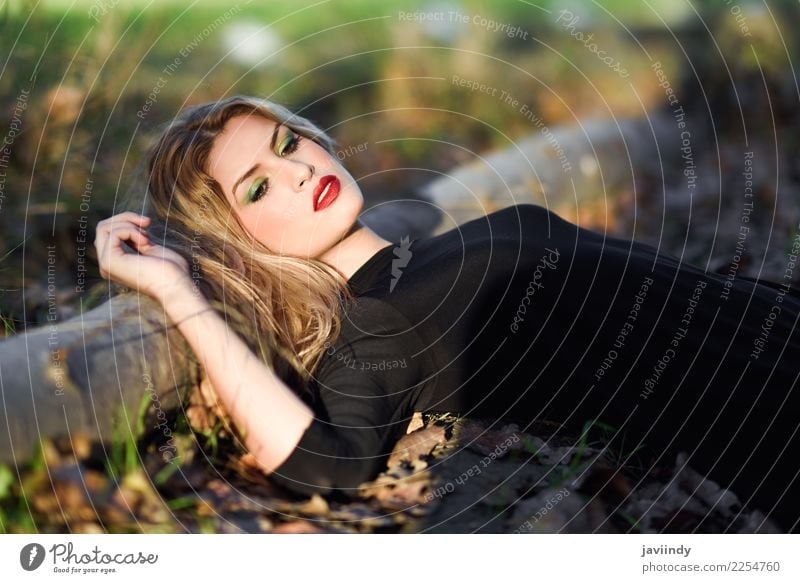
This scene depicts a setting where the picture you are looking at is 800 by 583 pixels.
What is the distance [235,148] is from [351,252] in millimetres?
618

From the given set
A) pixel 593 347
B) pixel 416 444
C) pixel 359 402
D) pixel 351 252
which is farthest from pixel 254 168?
pixel 593 347

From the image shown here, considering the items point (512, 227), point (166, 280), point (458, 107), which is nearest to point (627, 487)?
point (512, 227)

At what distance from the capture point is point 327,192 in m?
3.41

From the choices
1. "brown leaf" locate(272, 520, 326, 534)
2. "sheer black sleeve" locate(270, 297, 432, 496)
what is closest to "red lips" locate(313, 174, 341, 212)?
"sheer black sleeve" locate(270, 297, 432, 496)

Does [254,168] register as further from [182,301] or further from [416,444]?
[416,444]

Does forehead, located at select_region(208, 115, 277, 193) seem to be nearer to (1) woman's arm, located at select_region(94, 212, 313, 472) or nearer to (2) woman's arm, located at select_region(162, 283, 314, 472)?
(1) woman's arm, located at select_region(94, 212, 313, 472)

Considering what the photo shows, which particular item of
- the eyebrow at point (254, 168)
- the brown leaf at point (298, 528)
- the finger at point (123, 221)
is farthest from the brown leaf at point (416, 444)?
the finger at point (123, 221)

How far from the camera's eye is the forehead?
3.41 metres

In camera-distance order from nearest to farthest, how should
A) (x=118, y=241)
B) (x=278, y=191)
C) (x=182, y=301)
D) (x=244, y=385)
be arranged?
(x=244, y=385) < (x=182, y=301) < (x=118, y=241) < (x=278, y=191)

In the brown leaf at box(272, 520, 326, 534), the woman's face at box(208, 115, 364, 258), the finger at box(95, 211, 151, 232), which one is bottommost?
the brown leaf at box(272, 520, 326, 534)

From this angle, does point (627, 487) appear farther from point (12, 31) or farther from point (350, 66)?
point (350, 66)

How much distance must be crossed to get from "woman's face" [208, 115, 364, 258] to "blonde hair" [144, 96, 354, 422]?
43 millimetres

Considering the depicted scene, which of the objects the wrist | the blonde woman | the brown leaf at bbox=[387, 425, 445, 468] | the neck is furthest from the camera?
the neck

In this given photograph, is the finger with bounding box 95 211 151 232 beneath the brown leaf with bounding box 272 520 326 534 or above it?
above
